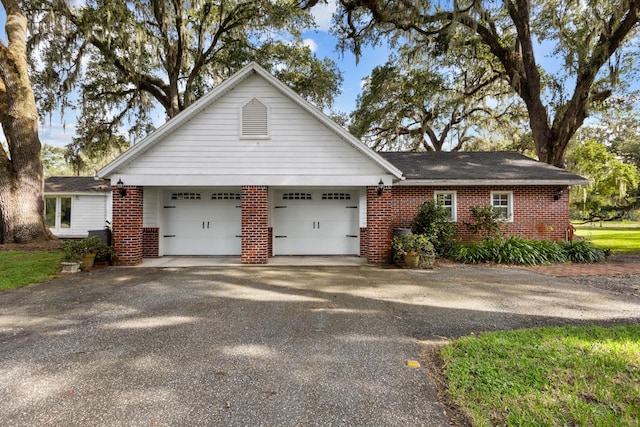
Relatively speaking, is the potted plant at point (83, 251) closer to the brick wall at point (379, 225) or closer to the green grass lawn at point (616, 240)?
the brick wall at point (379, 225)

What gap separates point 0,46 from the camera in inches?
433

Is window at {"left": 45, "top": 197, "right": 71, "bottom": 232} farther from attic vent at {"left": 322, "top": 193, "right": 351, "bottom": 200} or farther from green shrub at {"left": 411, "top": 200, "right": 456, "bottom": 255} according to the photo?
green shrub at {"left": 411, "top": 200, "right": 456, "bottom": 255}

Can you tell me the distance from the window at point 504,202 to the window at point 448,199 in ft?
4.44

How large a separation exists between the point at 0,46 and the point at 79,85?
3.54 m

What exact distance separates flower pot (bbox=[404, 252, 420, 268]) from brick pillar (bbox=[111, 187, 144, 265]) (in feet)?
24.9

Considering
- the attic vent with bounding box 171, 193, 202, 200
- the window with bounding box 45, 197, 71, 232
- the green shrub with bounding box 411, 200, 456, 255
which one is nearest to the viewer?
the green shrub with bounding box 411, 200, 456, 255

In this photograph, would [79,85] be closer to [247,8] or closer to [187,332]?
[247,8]

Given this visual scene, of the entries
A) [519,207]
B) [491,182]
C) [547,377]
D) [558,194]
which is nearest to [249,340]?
[547,377]

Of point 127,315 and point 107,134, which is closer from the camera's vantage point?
point 127,315

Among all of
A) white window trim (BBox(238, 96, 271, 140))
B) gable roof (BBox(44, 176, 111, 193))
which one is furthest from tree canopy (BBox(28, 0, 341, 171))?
white window trim (BBox(238, 96, 271, 140))

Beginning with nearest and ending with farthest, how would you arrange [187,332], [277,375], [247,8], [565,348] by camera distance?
[277,375] < [565,348] < [187,332] < [247,8]

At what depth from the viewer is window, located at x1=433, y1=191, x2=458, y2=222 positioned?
10508 mm

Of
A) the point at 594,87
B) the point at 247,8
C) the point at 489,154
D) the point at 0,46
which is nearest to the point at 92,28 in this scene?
the point at 0,46

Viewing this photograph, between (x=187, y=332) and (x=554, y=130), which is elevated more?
(x=554, y=130)
